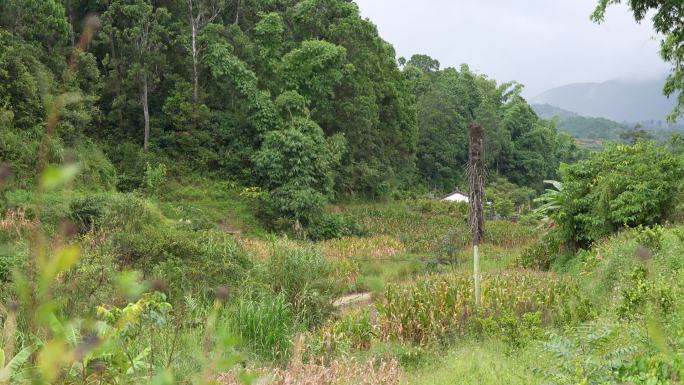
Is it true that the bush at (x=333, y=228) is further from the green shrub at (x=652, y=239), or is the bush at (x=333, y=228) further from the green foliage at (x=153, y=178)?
the green shrub at (x=652, y=239)

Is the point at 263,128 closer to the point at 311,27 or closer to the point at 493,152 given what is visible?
the point at 311,27

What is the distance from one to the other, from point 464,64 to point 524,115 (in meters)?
8.41

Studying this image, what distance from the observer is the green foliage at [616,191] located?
11578 millimetres

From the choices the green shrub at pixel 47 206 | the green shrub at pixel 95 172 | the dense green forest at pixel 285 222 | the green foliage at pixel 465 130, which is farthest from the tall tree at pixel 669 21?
the green foliage at pixel 465 130

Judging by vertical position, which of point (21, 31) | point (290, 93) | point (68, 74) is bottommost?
point (68, 74)

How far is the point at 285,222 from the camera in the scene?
2434cm

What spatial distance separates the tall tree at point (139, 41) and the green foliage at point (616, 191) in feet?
61.1

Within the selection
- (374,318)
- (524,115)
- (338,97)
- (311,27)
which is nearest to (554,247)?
(374,318)

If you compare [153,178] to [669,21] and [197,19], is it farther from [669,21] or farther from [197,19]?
[669,21]

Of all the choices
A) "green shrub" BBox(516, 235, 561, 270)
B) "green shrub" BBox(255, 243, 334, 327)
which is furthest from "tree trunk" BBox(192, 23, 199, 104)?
"green shrub" BBox(255, 243, 334, 327)

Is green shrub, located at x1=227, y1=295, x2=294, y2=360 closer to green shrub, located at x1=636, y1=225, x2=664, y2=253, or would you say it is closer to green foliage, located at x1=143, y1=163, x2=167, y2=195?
green shrub, located at x1=636, y1=225, x2=664, y2=253

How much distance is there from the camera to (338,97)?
31750 millimetres

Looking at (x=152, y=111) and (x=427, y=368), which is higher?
(x=152, y=111)

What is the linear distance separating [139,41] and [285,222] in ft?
33.7
